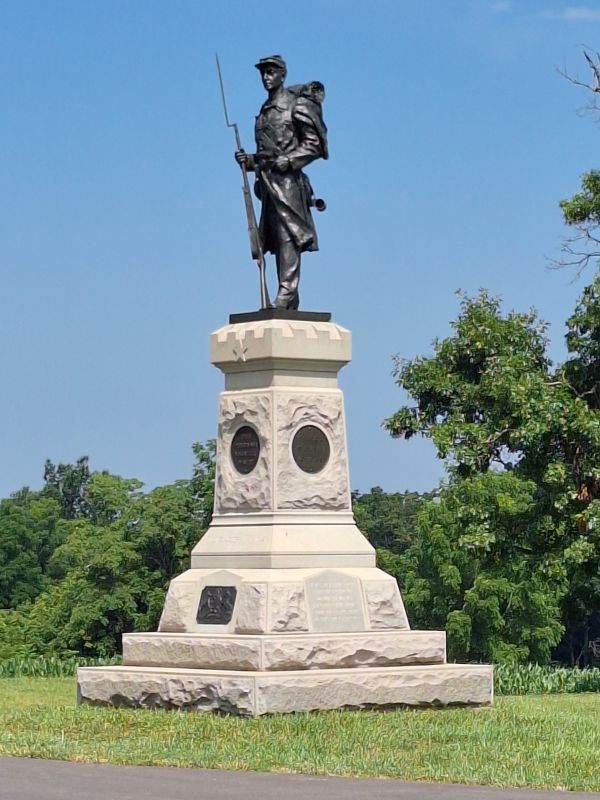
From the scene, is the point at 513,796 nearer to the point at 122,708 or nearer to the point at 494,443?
the point at 122,708

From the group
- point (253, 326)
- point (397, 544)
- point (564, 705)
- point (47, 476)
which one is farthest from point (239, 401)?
point (47, 476)

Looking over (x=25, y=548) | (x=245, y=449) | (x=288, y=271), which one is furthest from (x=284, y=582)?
(x=25, y=548)

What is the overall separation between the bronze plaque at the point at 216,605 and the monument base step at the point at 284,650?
0.20 metres

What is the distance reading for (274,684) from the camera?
591 inches

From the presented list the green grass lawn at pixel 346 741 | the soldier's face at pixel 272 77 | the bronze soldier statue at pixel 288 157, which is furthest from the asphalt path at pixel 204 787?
the soldier's face at pixel 272 77

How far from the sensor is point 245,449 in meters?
17.1

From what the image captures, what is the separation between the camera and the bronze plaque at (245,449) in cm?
1705

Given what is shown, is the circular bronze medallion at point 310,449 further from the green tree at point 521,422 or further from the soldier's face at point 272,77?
the green tree at point 521,422

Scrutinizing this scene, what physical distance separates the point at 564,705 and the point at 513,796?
7027 millimetres

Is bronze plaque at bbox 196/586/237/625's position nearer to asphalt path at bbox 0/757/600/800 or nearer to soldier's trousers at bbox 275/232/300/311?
soldier's trousers at bbox 275/232/300/311

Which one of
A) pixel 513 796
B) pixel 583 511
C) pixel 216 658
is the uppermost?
pixel 583 511

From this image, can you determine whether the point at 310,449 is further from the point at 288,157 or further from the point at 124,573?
the point at 124,573

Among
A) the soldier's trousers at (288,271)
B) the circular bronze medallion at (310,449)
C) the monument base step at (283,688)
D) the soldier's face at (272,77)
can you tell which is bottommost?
the monument base step at (283,688)

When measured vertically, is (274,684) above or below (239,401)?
below
